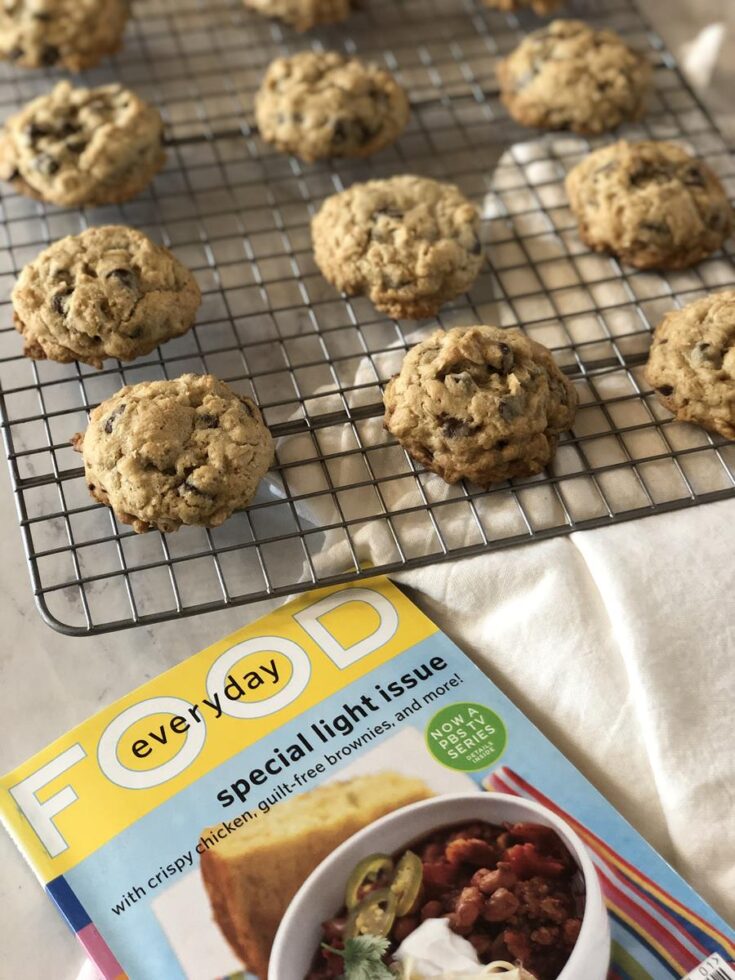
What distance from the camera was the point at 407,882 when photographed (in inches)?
45.4

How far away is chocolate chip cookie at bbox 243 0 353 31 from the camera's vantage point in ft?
6.89

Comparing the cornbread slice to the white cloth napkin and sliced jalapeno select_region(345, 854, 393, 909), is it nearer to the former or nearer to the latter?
sliced jalapeno select_region(345, 854, 393, 909)

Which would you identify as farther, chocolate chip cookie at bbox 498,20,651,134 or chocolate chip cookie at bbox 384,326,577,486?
chocolate chip cookie at bbox 498,20,651,134

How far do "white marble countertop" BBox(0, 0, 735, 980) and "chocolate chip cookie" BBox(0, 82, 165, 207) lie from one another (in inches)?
23.7

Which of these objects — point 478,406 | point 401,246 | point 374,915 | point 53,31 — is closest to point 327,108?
point 401,246

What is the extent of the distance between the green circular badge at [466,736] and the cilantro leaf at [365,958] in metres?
0.24

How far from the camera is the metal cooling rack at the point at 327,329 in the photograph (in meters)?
1.45

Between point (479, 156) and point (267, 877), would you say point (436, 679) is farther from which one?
point (479, 156)

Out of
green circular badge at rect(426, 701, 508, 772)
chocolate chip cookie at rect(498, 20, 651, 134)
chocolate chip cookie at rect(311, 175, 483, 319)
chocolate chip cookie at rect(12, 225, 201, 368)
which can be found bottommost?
green circular badge at rect(426, 701, 508, 772)

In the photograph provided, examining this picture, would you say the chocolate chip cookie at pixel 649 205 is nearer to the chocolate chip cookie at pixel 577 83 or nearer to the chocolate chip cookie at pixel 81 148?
the chocolate chip cookie at pixel 577 83

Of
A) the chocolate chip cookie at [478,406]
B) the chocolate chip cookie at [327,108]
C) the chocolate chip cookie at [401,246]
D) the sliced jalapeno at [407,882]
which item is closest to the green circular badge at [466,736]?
the sliced jalapeno at [407,882]

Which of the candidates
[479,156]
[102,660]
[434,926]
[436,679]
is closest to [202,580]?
[102,660]

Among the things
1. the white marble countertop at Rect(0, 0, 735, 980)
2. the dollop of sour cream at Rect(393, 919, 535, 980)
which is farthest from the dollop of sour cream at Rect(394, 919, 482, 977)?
→ the white marble countertop at Rect(0, 0, 735, 980)

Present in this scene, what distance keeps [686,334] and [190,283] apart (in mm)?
812
